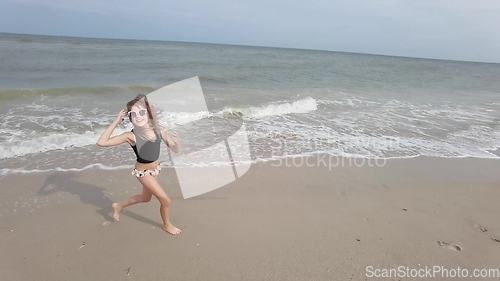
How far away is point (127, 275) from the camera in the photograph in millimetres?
2652

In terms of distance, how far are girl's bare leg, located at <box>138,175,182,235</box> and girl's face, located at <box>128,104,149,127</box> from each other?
1.88ft

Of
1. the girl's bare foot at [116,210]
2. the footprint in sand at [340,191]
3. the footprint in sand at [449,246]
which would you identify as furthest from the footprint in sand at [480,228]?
the girl's bare foot at [116,210]

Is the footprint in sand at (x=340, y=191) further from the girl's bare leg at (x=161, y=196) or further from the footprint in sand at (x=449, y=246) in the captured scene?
the girl's bare leg at (x=161, y=196)

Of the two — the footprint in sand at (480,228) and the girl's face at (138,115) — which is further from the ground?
the girl's face at (138,115)

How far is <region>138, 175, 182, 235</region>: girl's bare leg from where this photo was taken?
9.66 ft

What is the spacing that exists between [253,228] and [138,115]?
1.81 metres

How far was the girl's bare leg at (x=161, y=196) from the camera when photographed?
116 inches

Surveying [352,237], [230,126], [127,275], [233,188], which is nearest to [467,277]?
[352,237]

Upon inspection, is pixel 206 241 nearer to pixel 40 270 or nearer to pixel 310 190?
pixel 40 270

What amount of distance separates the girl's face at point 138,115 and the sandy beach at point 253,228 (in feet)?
4.26

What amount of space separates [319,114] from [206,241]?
748 cm

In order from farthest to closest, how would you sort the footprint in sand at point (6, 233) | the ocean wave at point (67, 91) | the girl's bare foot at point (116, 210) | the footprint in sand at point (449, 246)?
1. the ocean wave at point (67, 91)
2. the girl's bare foot at point (116, 210)
3. the footprint in sand at point (449, 246)
4. the footprint in sand at point (6, 233)

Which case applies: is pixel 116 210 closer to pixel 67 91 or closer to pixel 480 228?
pixel 480 228

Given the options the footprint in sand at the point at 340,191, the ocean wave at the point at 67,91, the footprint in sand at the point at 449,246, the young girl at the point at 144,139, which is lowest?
the footprint in sand at the point at 449,246
